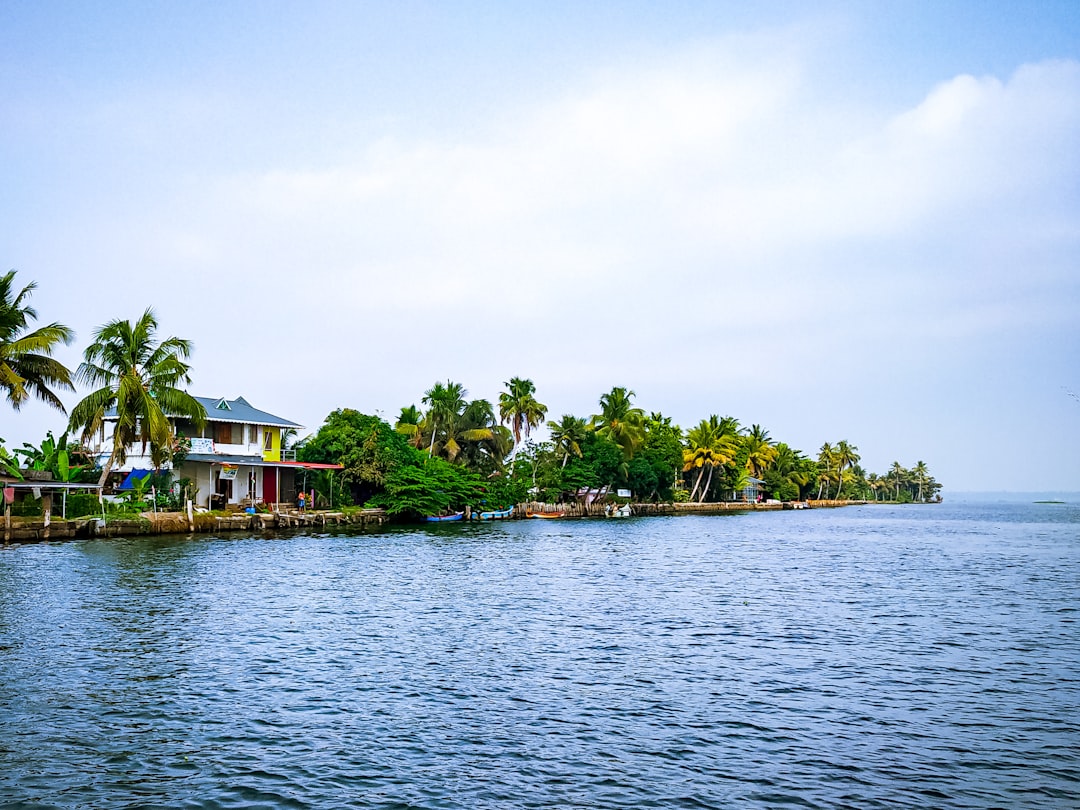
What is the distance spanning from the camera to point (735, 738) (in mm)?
12172

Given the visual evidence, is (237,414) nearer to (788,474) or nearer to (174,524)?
(174,524)

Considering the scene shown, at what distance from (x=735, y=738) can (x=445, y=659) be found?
22.6 feet

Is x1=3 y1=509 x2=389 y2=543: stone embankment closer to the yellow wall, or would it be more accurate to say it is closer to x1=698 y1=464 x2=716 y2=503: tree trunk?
the yellow wall

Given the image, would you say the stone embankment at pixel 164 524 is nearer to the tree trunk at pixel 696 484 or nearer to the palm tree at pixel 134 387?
the palm tree at pixel 134 387

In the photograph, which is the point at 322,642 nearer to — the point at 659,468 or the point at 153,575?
the point at 153,575

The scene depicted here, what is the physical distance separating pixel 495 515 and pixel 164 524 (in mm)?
34896

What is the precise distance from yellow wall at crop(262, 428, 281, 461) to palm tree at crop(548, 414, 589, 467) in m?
32.2

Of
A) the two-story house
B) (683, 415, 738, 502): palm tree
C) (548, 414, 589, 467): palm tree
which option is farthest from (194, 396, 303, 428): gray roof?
(683, 415, 738, 502): palm tree

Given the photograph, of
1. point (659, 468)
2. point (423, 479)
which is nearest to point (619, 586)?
point (423, 479)

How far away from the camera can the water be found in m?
10.3

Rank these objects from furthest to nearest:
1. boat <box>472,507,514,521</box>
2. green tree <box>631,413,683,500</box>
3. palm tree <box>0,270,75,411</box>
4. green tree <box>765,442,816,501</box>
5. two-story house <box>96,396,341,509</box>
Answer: green tree <box>765,442,816,501</box>, green tree <box>631,413,683,500</box>, boat <box>472,507,514,521</box>, two-story house <box>96,396,341,509</box>, palm tree <box>0,270,75,411</box>

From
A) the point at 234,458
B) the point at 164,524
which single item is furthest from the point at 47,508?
the point at 234,458

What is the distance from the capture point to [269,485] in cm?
5972

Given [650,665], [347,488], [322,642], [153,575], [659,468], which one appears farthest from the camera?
[659,468]
